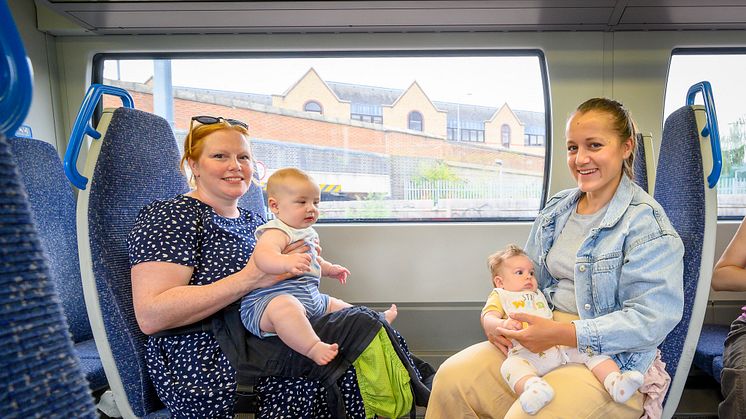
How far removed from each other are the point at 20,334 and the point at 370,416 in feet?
5.03

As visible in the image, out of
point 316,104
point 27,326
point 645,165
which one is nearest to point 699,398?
point 645,165

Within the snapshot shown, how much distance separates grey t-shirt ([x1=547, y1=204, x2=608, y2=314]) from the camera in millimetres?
1862

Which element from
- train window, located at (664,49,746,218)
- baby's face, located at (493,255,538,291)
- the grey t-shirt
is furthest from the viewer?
train window, located at (664,49,746,218)

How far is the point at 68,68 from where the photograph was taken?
9.81 ft

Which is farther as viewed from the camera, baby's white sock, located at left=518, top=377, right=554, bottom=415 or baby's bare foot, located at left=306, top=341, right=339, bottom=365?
baby's bare foot, located at left=306, top=341, right=339, bottom=365

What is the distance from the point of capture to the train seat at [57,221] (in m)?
2.35

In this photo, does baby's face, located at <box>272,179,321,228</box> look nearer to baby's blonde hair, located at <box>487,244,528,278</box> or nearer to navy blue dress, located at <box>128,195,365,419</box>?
navy blue dress, located at <box>128,195,365,419</box>

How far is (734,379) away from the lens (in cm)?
193

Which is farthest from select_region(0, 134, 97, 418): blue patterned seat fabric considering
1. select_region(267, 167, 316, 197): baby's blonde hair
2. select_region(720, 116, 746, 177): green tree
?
select_region(720, 116, 746, 177): green tree

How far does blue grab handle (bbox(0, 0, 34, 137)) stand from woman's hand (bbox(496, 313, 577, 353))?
5.02 ft

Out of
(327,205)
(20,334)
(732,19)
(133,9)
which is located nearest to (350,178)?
(327,205)

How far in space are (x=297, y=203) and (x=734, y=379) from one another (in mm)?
A: 1812

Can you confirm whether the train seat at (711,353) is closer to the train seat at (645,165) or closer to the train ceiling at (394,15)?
the train seat at (645,165)

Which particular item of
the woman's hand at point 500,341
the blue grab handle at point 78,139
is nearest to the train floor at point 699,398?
the woman's hand at point 500,341
